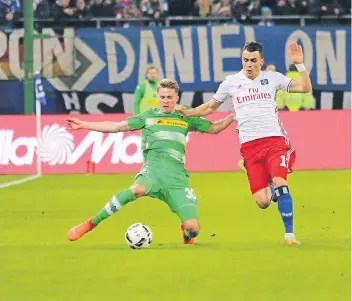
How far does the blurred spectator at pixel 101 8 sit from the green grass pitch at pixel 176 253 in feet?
33.6

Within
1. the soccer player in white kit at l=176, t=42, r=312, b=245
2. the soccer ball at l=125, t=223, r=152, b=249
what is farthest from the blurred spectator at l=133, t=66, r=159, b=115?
the soccer ball at l=125, t=223, r=152, b=249

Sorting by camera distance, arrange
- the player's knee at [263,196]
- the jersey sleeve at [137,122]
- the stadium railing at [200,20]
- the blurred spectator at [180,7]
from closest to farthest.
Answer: the jersey sleeve at [137,122] → the player's knee at [263,196] → the stadium railing at [200,20] → the blurred spectator at [180,7]

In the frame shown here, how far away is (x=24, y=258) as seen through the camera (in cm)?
1213

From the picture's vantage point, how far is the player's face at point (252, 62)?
43.6 ft

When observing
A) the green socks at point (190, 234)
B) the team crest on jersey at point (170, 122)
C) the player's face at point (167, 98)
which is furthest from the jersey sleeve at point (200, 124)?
the green socks at point (190, 234)

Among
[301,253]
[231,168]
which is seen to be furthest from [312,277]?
[231,168]

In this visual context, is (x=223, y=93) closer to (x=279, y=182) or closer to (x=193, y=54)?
(x=279, y=182)

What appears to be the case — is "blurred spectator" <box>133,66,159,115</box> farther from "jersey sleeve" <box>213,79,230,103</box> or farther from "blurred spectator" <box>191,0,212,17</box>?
"jersey sleeve" <box>213,79,230,103</box>

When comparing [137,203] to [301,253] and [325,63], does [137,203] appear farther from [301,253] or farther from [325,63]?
[325,63]

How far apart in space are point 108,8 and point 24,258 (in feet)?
59.3

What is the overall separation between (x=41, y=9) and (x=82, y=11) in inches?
40.4

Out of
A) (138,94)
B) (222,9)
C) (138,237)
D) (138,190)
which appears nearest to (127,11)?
(222,9)

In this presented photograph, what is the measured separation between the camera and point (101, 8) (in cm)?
2955

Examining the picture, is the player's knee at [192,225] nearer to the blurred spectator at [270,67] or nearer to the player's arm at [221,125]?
the player's arm at [221,125]
